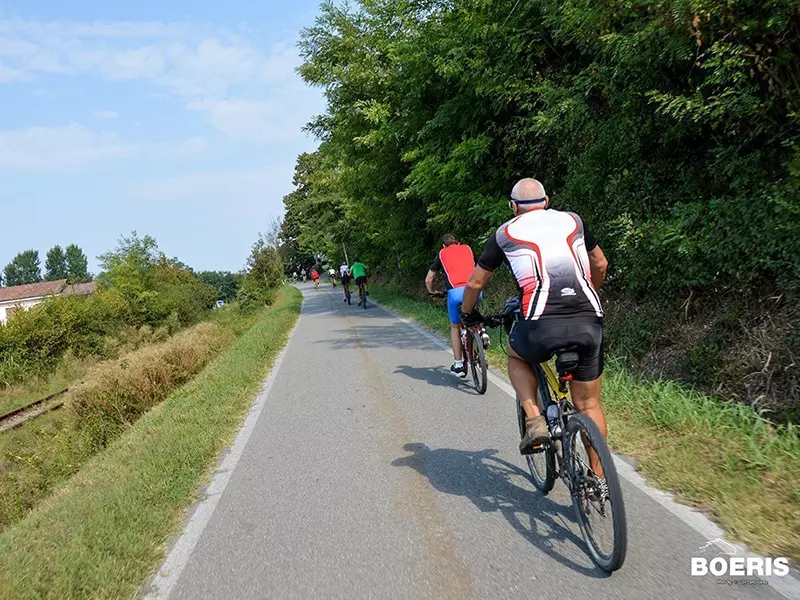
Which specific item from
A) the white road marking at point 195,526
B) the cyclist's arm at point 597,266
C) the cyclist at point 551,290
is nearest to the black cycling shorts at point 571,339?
the cyclist at point 551,290

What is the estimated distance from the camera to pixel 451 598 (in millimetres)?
2725

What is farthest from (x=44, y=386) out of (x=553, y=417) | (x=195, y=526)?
(x=553, y=417)

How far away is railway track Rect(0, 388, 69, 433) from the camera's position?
16.6 m

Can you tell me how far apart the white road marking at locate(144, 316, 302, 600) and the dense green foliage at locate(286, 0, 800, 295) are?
17.3 feet

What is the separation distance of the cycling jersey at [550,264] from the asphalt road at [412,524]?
4.35ft

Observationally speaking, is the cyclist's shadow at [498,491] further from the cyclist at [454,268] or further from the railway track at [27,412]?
Result: the railway track at [27,412]

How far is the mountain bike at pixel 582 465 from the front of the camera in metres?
2.65

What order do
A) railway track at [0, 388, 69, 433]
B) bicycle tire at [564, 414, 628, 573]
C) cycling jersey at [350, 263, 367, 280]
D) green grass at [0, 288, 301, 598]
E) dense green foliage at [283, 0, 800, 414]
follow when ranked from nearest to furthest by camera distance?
bicycle tire at [564, 414, 628, 573] → green grass at [0, 288, 301, 598] → dense green foliage at [283, 0, 800, 414] → railway track at [0, 388, 69, 433] → cycling jersey at [350, 263, 367, 280]

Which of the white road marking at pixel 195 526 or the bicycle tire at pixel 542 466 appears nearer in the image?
the white road marking at pixel 195 526

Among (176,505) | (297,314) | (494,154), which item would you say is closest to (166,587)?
(176,505)

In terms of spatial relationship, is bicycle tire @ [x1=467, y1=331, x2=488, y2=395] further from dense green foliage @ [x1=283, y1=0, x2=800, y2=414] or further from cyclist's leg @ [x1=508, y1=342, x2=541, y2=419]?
cyclist's leg @ [x1=508, y1=342, x2=541, y2=419]

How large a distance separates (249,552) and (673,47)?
652cm

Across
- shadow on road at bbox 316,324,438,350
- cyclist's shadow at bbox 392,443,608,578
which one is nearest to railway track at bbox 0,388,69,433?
shadow on road at bbox 316,324,438,350

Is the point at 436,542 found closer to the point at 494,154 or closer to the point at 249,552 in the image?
the point at 249,552
